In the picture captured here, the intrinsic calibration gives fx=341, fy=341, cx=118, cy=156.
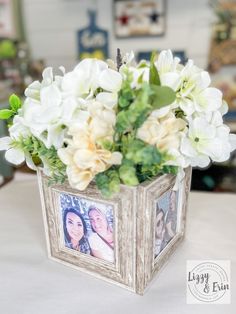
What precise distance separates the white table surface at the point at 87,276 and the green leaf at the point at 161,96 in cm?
36

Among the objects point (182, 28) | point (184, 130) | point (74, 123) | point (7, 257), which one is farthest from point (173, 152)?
point (182, 28)

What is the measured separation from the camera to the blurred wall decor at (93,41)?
228 cm

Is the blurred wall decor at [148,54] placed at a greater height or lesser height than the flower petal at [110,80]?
lesser

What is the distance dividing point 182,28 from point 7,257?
1.89 metres

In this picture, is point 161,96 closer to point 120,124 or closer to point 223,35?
point 120,124

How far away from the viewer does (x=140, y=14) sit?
2209 millimetres

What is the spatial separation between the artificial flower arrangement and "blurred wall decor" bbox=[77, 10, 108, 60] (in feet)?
5.83

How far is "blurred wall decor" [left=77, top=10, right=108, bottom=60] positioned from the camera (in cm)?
228

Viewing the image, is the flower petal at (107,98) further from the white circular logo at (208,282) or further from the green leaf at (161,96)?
the white circular logo at (208,282)

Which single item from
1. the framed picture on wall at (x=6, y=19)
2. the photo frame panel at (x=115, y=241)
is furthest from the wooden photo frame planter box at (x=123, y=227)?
the framed picture on wall at (x=6, y=19)

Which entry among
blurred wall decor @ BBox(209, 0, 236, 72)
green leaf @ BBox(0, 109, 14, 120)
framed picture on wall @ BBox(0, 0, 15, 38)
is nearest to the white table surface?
green leaf @ BBox(0, 109, 14, 120)

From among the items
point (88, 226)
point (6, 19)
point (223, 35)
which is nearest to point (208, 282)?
point (88, 226)

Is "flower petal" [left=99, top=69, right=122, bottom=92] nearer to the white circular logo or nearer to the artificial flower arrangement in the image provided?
the artificial flower arrangement

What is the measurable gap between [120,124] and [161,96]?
0.08 meters
